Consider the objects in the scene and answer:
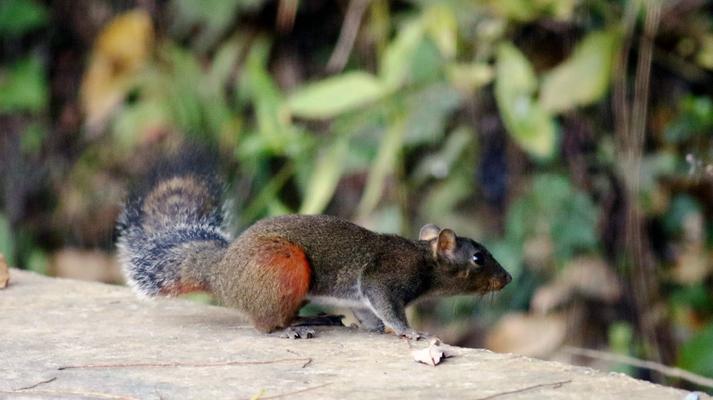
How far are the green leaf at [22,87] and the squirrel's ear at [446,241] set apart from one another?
160 inches

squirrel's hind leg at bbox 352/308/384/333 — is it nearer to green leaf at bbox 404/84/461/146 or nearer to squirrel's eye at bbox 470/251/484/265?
squirrel's eye at bbox 470/251/484/265

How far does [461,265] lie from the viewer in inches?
147

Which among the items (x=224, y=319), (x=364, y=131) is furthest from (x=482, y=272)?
(x=364, y=131)

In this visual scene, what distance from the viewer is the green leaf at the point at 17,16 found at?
278 inches

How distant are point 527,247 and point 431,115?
0.71 m

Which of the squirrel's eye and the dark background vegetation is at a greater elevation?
the dark background vegetation

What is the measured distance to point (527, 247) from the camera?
5395 mm

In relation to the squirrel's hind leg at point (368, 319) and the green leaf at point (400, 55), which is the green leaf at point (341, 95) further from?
the squirrel's hind leg at point (368, 319)

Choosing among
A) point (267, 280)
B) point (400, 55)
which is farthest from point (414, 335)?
point (400, 55)

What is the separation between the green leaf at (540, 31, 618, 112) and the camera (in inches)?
198

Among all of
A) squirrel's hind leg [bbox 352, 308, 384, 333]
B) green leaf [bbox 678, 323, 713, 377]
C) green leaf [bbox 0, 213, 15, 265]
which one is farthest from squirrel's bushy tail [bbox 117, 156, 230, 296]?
green leaf [bbox 0, 213, 15, 265]

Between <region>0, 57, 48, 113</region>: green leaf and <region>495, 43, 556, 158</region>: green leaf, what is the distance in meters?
3.07

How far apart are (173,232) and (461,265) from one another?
873 mm

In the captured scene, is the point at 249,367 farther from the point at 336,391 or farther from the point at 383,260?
the point at 383,260
